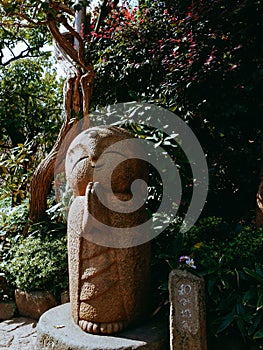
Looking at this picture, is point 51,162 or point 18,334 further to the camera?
point 51,162

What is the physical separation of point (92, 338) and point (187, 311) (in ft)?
2.25

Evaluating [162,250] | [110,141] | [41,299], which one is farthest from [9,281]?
[110,141]

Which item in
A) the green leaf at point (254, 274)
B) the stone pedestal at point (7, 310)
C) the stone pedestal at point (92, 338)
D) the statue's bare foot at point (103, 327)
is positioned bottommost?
the stone pedestal at point (7, 310)

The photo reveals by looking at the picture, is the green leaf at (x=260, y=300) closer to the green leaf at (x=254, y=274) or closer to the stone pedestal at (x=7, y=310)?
the green leaf at (x=254, y=274)

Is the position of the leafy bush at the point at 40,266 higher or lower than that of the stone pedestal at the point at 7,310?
higher

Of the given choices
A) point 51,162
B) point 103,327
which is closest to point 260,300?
point 103,327

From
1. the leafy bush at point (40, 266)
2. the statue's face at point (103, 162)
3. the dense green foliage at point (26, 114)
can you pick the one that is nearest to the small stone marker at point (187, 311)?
the statue's face at point (103, 162)

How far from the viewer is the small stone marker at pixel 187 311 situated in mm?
2307

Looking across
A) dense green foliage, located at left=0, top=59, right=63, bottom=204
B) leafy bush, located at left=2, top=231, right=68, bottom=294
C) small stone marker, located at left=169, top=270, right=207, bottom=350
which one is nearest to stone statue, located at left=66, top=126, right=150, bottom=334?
small stone marker, located at left=169, top=270, right=207, bottom=350

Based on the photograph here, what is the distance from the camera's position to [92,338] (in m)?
2.52

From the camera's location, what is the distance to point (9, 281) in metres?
4.12

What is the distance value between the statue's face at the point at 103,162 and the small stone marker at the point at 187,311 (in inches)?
29.6

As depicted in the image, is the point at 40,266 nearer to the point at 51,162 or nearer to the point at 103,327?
the point at 51,162

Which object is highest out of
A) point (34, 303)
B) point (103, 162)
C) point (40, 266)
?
point (103, 162)
